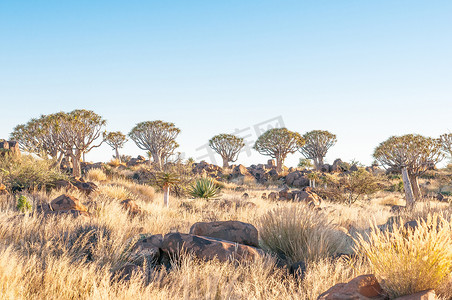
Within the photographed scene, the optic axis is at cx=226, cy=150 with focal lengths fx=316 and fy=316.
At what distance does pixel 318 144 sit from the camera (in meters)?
48.2

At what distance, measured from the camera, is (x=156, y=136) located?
128 ft

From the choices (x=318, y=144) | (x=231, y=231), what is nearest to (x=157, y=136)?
(x=318, y=144)

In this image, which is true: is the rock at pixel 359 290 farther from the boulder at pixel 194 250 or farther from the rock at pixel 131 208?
the rock at pixel 131 208

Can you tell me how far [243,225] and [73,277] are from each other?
2944mm

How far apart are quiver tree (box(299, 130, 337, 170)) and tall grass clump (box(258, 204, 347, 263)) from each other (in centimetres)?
4349

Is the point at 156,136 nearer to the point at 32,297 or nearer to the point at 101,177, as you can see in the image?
the point at 101,177

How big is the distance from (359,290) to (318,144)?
4696 centimetres

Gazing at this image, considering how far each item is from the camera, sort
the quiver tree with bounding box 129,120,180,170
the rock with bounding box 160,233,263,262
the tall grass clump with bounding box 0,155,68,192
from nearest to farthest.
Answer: the rock with bounding box 160,233,263,262
the tall grass clump with bounding box 0,155,68,192
the quiver tree with bounding box 129,120,180,170

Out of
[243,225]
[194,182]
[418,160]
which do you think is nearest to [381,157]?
[418,160]

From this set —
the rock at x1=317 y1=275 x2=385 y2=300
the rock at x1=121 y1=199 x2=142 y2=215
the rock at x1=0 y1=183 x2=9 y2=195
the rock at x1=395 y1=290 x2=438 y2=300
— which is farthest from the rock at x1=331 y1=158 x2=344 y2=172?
the rock at x1=395 y1=290 x2=438 y2=300

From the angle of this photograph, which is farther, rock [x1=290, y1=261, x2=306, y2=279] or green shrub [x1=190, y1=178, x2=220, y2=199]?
green shrub [x1=190, y1=178, x2=220, y2=199]

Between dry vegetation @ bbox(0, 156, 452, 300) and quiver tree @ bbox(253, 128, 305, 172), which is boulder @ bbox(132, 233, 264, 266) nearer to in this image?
dry vegetation @ bbox(0, 156, 452, 300)

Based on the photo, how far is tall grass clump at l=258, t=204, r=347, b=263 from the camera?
17.2 feet

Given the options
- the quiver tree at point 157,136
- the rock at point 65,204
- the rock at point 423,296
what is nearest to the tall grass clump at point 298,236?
the rock at point 423,296
